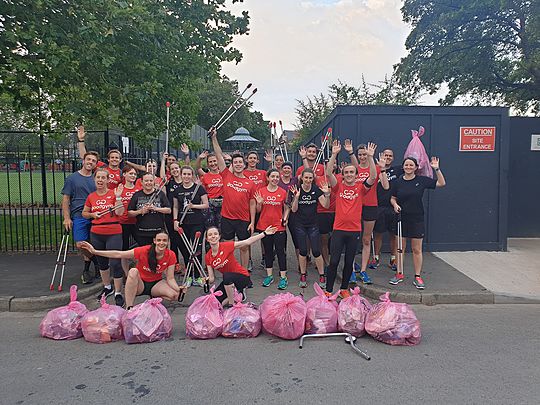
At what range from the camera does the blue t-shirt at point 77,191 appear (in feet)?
21.5

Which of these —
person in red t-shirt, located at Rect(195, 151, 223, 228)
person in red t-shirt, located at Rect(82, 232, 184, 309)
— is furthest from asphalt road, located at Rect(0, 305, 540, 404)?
person in red t-shirt, located at Rect(195, 151, 223, 228)

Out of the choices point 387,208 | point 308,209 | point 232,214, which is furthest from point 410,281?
point 232,214

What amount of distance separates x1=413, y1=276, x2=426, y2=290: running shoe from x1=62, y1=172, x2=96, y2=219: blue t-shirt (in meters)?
4.74

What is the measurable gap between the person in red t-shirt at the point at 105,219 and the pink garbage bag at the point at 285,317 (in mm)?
2135

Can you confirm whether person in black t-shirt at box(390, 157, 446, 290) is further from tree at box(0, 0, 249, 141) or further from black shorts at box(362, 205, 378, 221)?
tree at box(0, 0, 249, 141)

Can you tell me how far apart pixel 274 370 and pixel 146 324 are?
1.46 m

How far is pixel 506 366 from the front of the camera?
13.9ft

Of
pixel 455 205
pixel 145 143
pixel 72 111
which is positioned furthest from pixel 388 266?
pixel 72 111

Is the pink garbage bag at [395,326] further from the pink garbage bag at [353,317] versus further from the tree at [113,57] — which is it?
the tree at [113,57]

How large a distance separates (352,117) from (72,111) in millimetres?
6288

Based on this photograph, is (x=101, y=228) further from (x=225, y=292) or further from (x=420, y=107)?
(x=420, y=107)

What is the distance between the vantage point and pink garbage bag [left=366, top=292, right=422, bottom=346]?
475 centimetres

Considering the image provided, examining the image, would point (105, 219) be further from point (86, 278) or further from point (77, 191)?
point (86, 278)

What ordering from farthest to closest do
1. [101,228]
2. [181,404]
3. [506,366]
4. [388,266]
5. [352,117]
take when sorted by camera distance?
[352,117] < [388,266] < [101,228] < [506,366] < [181,404]
